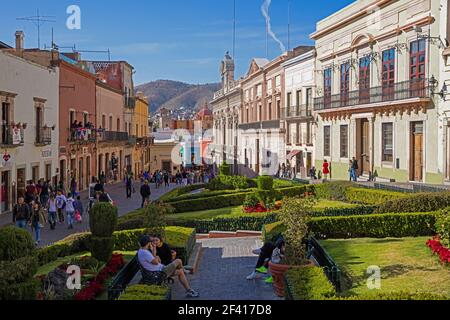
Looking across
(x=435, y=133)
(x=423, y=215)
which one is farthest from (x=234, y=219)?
(x=435, y=133)

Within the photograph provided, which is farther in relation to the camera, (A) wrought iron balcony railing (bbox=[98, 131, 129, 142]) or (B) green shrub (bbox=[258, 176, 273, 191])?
(A) wrought iron balcony railing (bbox=[98, 131, 129, 142])

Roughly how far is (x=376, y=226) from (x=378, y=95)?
16.3 meters

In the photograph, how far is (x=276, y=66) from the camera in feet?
156

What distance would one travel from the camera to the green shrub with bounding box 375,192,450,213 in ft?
50.8

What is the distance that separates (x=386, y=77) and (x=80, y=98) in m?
18.1

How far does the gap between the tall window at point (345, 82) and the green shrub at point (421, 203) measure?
61.9 feet

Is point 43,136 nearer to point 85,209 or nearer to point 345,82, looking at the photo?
point 85,209

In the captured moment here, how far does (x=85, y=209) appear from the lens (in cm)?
2723

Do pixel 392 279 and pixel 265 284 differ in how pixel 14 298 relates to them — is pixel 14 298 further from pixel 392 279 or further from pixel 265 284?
pixel 392 279

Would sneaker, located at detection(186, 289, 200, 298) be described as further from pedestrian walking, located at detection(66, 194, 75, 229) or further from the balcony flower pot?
pedestrian walking, located at detection(66, 194, 75, 229)

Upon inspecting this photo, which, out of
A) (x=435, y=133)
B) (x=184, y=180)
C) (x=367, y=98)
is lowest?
(x=184, y=180)

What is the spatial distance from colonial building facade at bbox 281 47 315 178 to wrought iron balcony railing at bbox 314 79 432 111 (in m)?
2.35

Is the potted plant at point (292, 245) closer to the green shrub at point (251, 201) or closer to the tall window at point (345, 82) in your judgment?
the green shrub at point (251, 201)

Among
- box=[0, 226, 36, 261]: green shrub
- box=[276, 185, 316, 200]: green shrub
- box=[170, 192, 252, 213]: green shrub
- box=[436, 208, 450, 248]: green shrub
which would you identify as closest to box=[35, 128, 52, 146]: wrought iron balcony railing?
box=[170, 192, 252, 213]: green shrub
